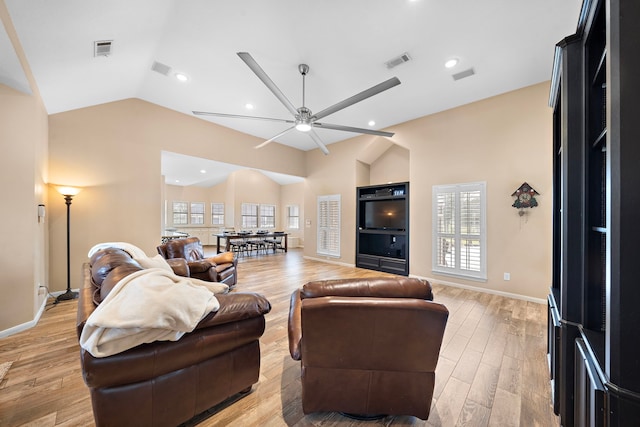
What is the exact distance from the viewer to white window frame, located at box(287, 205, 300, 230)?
36.3 feet

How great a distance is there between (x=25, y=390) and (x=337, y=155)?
635cm

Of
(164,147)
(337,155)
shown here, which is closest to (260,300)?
(164,147)

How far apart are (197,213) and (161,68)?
8589 millimetres

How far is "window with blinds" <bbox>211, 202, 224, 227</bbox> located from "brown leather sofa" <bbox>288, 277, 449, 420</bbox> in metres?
10.8

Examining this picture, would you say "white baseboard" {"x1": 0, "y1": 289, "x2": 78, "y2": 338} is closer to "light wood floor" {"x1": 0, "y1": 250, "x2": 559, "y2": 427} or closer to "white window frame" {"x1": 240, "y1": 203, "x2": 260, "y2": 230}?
"light wood floor" {"x1": 0, "y1": 250, "x2": 559, "y2": 427}

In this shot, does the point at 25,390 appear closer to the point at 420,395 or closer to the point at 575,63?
the point at 420,395

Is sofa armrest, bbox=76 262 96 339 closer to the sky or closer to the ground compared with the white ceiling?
closer to the ground

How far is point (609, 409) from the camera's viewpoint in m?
0.90

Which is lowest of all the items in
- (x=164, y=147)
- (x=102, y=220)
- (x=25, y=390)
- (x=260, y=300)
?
(x=25, y=390)

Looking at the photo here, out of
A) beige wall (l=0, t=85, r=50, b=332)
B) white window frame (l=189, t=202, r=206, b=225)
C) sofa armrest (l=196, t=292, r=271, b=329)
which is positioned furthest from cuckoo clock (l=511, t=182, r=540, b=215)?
white window frame (l=189, t=202, r=206, b=225)

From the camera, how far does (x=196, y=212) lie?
11172 millimetres

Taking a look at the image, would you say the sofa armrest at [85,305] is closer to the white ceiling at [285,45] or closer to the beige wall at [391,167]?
the white ceiling at [285,45]

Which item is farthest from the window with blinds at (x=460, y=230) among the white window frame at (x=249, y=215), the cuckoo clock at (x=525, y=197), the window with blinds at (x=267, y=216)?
the window with blinds at (x=267, y=216)

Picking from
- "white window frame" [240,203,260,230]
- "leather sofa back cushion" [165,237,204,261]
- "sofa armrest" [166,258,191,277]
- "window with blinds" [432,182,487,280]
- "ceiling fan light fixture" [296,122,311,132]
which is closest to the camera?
"sofa armrest" [166,258,191,277]
